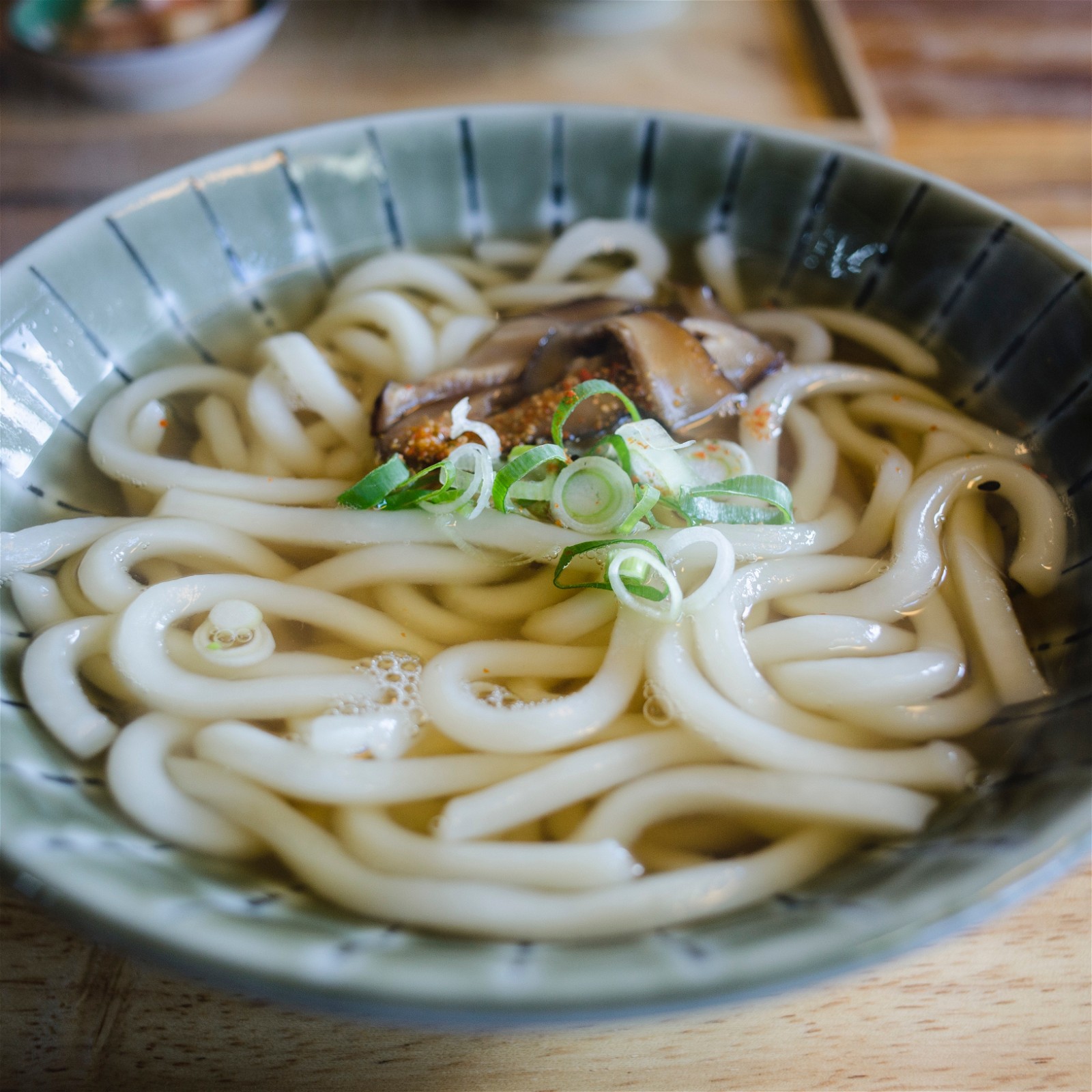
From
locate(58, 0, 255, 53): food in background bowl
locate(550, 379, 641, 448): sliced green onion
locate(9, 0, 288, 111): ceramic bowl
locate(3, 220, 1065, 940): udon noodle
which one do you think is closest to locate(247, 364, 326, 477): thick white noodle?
locate(3, 220, 1065, 940): udon noodle

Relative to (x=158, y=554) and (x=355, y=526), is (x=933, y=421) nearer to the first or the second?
(x=355, y=526)

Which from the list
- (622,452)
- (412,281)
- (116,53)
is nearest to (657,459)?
(622,452)

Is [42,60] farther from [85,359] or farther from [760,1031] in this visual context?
[760,1031]

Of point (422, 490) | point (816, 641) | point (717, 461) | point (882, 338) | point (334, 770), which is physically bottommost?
point (334, 770)

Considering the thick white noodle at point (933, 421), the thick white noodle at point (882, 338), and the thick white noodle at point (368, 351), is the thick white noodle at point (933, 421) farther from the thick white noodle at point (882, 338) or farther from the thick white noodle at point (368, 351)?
the thick white noodle at point (368, 351)

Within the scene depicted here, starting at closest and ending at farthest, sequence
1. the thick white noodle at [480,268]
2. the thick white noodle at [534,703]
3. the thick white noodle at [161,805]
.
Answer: the thick white noodle at [161,805] → the thick white noodle at [534,703] → the thick white noodle at [480,268]

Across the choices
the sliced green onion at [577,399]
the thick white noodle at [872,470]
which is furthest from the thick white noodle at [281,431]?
the thick white noodle at [872,470]
